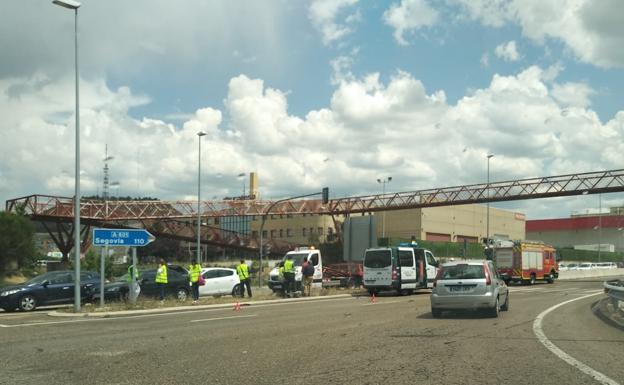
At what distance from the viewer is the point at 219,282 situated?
1093 inches

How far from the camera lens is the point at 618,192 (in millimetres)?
58219

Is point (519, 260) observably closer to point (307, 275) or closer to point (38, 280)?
point (307, 275)

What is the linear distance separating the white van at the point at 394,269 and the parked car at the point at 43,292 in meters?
12.0

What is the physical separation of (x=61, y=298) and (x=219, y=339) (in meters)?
12.8

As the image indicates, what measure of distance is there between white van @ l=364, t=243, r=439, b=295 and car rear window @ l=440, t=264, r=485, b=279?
10.9m

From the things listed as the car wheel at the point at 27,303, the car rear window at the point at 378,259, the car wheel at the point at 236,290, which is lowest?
the car wheel at the point at 236,290

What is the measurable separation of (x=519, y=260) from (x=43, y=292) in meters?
30.1

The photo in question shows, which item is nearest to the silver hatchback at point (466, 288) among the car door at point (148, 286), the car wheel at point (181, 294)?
the car wheel at point (181, 294)

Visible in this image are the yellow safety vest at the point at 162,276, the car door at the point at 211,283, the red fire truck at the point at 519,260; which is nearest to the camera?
the yellow safety vest at the point at 162,276

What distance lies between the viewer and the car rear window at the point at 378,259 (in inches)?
1103

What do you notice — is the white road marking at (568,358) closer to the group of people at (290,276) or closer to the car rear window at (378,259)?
the car rear window at (378,259)

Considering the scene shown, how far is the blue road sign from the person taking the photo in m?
21.4

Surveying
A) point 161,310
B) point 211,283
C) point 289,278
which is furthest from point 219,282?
point 161,310

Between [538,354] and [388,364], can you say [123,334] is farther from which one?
[538,354]
